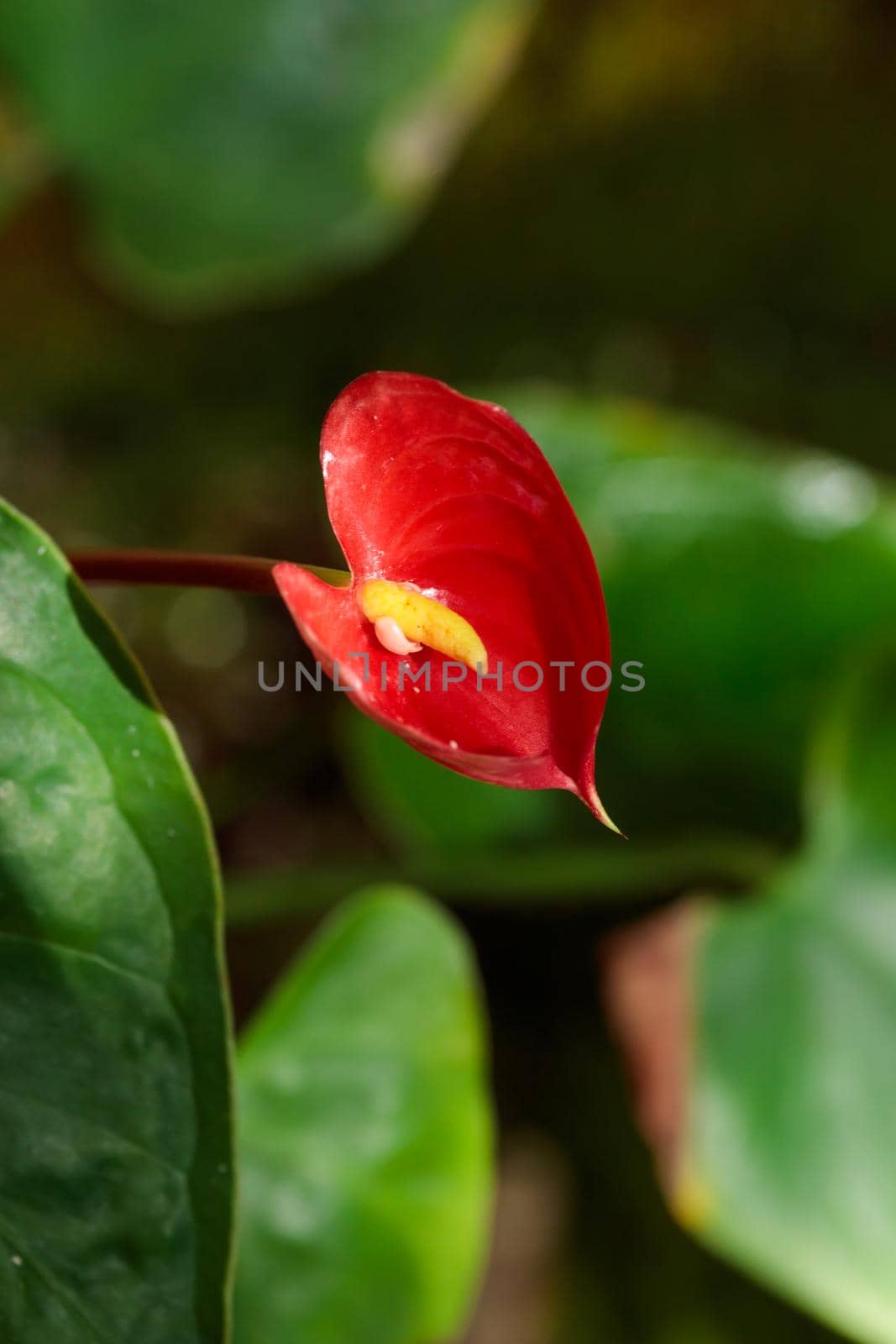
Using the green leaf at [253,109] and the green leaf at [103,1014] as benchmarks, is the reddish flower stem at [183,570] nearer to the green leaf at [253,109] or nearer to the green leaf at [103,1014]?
the green leaf at [103,1014]

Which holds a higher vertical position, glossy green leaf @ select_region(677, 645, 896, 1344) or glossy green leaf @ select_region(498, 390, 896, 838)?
glossy green leaf @ select_region(498, 390, 896, 838)

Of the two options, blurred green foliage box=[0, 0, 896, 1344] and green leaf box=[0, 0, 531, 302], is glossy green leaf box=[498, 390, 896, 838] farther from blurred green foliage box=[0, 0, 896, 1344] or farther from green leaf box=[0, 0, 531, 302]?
green leaf box=[0, 0, 531, 302]

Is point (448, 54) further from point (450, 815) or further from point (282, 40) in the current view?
point (450, 815)

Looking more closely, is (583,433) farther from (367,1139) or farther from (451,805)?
(367,1139)

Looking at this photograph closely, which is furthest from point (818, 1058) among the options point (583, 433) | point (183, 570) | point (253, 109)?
point (253, 109)

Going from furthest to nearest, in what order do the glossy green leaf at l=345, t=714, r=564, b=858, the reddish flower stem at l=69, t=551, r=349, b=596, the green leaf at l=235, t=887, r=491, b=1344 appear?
the glossy green leaf at l=345, t=714, r=564, b=858 < the green leaf at l=235, t=887, r=491, b=1344 < the reddish flower stem at l=69, t=551, r=349, b=596

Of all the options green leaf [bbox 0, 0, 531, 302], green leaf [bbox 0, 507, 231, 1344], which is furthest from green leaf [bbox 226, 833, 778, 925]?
green leaf [bbox 0, 0, 531, 302]
